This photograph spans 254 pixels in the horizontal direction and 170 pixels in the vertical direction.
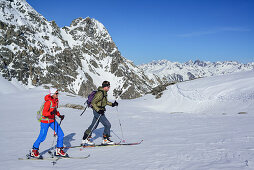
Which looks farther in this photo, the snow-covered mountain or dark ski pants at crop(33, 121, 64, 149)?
the snow-covered mountain

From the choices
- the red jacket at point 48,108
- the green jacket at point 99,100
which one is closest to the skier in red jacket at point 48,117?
the red jacket at point 48,108

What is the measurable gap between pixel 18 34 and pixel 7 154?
14294 cm

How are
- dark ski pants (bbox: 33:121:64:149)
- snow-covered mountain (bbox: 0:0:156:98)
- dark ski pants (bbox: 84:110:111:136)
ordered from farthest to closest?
1. snow-covered mountain (bbox: 0:0:156:98)
2. dark ski pants (bbox: 84:110:111:136)
3. dark ski pants (bbox: 33:121:64:149)

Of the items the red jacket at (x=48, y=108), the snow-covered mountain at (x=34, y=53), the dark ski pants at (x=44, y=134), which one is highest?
the snow-covered mountain at (x=34, y=53)

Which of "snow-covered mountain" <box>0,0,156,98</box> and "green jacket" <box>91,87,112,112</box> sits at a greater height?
"snow-covered mountain" <box>0,0,156,98</box>

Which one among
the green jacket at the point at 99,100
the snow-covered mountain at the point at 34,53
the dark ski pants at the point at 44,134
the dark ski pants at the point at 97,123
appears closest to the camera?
the dark ski pants at the point at 44,134

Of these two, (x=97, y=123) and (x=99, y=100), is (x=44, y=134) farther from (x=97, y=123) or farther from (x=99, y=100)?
(x=99, y=100)

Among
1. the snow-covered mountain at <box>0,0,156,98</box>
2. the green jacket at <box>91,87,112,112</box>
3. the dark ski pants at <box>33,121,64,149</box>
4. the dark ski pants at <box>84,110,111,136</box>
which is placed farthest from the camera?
the snow-covered mountain at <box>0,0,156,98</box>

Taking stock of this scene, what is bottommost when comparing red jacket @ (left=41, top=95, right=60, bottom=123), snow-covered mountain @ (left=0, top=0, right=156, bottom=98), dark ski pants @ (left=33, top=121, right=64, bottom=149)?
dark ski pants @ (left=33, top=121, right=64, bottom=149)

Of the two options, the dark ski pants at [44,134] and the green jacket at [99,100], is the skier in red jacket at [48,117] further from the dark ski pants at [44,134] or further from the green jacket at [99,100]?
the green jacket at [99,100]

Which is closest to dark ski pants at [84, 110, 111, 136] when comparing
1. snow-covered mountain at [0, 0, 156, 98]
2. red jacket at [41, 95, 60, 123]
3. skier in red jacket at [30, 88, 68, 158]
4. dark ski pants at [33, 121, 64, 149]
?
dark ski pants at [33, 121, 64, 149]

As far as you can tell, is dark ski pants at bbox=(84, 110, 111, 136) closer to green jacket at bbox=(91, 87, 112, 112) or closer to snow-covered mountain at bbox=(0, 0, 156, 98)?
green jacket at bbox=(91, 87, 112, 112)

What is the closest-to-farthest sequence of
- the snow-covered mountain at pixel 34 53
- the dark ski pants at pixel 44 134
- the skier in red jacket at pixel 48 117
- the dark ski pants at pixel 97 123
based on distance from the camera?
1. the skier in red jacket at pixel 48 117
2. the dark ski pants at pixel 44 134
3. the dark ski pants at pixel 97 123
4. the snow-covered mountain at pixel 34 53

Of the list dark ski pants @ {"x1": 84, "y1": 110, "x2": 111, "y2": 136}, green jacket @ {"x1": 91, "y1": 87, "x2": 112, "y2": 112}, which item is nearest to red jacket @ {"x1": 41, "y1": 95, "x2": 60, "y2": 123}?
green jacket @ {"x1": 91, "y1": 87, "x2": 112, "y2": 112}
